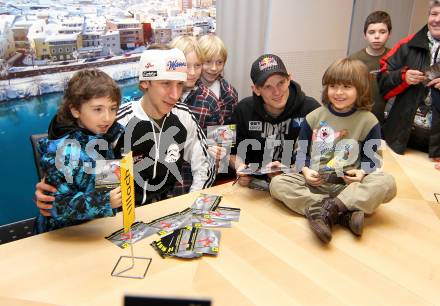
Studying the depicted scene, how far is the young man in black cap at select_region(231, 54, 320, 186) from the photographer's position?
6.57ft

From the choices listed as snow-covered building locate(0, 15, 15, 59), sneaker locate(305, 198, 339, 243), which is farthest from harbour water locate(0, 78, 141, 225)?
sneaker locate(305, 198, 339, 243)

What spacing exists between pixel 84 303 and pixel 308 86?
3.06 meters

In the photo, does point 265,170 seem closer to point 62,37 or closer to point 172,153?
point 172,153

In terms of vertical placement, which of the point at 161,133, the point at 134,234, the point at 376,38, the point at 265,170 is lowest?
the point at 134,234

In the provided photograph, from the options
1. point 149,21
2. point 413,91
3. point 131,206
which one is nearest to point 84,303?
point 131,206

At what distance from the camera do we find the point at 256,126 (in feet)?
6.91

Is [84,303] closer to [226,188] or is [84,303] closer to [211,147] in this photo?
[226,188]

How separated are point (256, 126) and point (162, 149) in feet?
1.81

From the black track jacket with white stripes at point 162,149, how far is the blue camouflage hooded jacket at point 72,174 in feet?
0.95

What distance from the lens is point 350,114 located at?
6.14 feet

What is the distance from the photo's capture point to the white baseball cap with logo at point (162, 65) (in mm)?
1689

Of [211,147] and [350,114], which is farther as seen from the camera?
[211,147]

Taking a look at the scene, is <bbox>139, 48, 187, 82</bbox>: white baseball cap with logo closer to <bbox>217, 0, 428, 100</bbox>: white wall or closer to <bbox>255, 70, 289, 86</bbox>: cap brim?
<bbox>255, 70, 289, 86</bbox>: cap brim

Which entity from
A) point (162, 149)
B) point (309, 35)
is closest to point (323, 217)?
point (162, 149)
